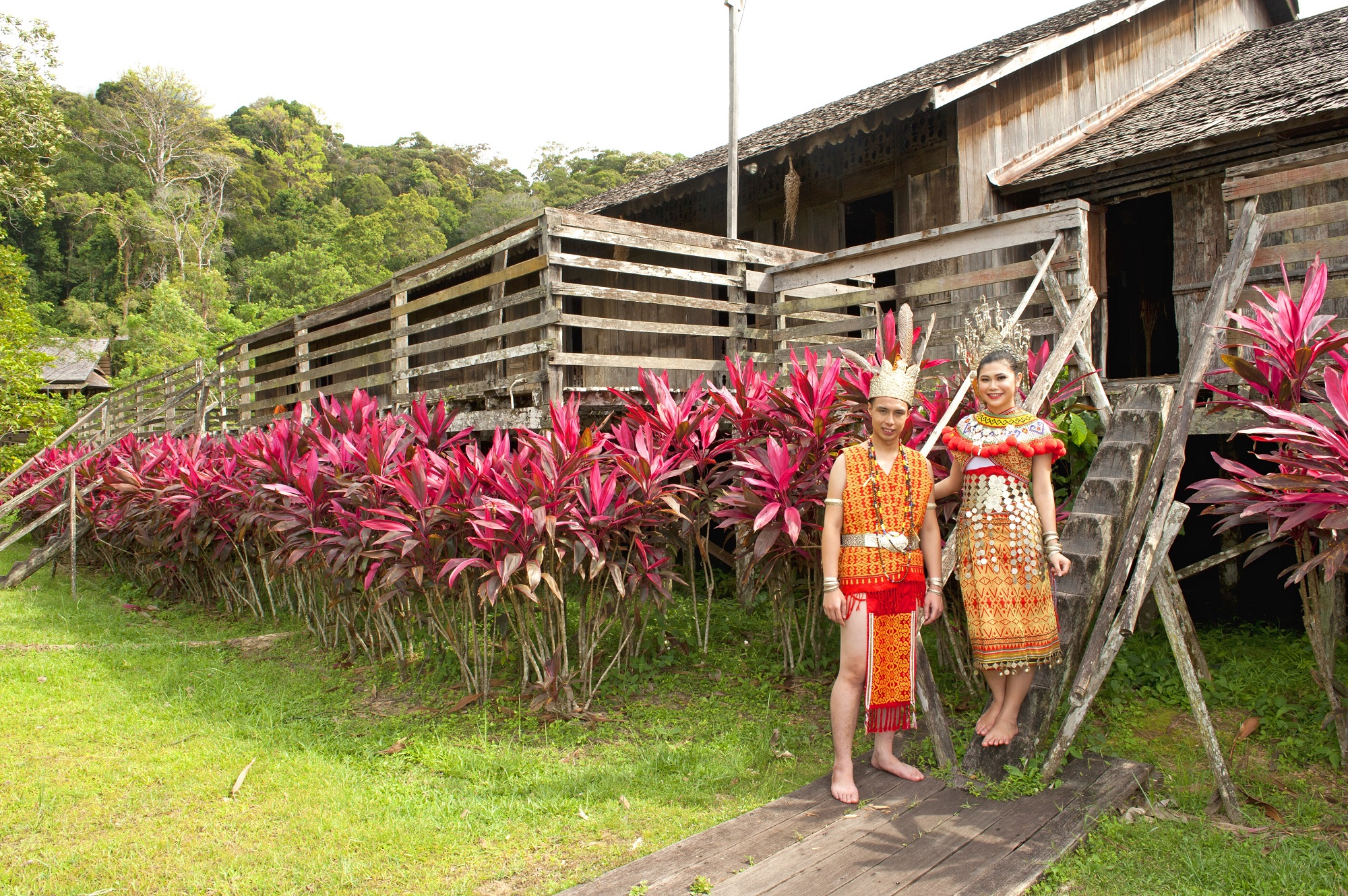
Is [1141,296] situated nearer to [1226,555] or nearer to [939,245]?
[939,245]

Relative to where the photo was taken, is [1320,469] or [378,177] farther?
[378,177]

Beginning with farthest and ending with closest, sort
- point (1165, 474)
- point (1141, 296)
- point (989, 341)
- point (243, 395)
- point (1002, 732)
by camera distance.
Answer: point (243, 395), point (1141, 296), point (989, 341), point (1165, 474), point (1002, 732)

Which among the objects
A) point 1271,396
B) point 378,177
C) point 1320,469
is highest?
point 378,177

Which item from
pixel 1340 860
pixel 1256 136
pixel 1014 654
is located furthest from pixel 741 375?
pixel 1256 136

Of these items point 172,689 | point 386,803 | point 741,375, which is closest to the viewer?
point 386,803

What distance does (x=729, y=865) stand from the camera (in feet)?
9.59

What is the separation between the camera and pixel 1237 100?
26.9 feet

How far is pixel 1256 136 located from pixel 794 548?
20.1 feet

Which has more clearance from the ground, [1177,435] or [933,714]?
[1177,435]

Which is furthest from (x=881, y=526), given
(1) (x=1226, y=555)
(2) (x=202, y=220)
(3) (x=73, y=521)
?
(2) (x=202, y=220)

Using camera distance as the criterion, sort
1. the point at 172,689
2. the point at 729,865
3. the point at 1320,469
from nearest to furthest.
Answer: the point at 729,865 < the point at 1320,469 < the point at 172,689

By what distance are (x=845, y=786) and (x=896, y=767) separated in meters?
0.34

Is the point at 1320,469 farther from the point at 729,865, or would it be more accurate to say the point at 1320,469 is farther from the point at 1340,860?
the point at 729,865

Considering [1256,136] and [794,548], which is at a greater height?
[1256,136]
